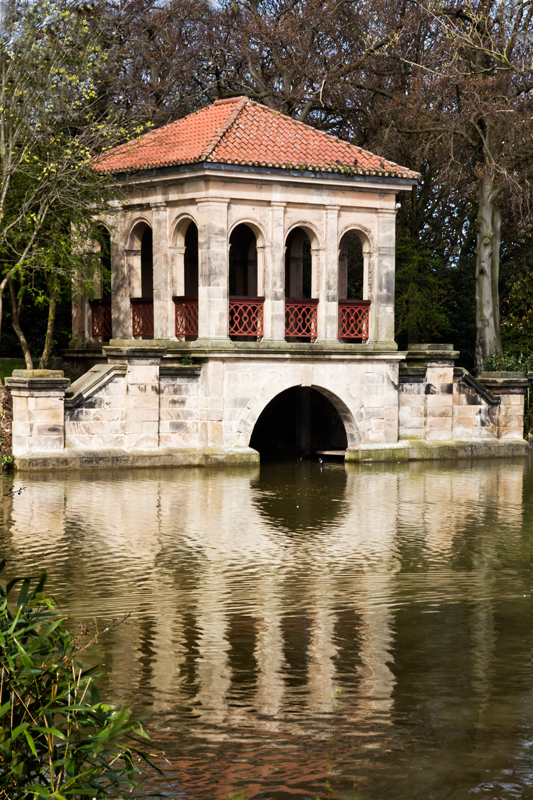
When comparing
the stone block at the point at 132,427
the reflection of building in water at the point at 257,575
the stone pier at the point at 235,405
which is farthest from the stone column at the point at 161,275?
the reflection of building in water at the point at 257,575

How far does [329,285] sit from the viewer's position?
76.1 ft

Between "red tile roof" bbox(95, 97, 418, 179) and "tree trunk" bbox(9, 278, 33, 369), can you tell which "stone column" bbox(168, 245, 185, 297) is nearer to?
"red tile roof" bbox(95, 97, 418, 179)

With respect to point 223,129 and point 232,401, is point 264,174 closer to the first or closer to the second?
point 223,129

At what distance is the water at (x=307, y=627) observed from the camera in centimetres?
630

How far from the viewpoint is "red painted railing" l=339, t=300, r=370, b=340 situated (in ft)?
77.9

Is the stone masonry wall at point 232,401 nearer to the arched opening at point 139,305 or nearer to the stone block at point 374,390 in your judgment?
the stone block at point 374,390

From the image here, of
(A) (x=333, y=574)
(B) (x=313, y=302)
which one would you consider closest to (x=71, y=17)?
(B) (x=313, y=302)

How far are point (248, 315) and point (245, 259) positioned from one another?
188 inches

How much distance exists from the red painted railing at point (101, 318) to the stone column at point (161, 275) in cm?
298

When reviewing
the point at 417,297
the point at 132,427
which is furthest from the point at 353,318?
the point at 417,297

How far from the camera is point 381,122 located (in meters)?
32.4

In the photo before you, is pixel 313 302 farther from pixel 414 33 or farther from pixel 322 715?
pixel 322 715

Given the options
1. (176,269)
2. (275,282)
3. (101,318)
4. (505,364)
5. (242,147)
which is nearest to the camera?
(242,147)

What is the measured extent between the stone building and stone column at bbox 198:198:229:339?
3 cm
